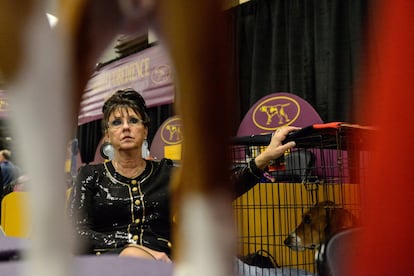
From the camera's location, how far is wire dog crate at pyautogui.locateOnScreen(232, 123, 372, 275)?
129cm

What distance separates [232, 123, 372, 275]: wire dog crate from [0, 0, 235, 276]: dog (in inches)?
37.5

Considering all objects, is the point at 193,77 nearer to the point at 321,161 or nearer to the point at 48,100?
the point at 48,100

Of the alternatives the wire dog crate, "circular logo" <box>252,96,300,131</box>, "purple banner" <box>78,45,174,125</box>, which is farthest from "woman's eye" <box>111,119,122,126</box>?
"purple banner" <box>78,45,174,125</box>

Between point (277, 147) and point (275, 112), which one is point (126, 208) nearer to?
point (277, 147)

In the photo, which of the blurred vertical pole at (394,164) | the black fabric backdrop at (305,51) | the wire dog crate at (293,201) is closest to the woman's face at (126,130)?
the wire dog crate at (293,201)

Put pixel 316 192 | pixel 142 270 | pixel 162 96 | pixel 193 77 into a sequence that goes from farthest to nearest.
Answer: pixel 162 96 < pixel 316 192 < pixel 142 270 < pixel 193 77

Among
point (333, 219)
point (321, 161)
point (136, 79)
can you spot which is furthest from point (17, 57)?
point (136, 79)

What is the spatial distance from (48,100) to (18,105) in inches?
0.6

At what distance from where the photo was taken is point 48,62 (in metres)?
0.26

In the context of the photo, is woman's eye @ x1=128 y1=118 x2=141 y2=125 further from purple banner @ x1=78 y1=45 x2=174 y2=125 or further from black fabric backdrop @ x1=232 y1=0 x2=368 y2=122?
purple banner @ x1=78 y1=45 x2=174 y2=125

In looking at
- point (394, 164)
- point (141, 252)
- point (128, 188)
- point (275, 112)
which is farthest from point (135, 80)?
point (394, 164)

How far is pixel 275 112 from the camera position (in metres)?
1.84

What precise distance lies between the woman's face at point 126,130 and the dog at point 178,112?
36.4 inches

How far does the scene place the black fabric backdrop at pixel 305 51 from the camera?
1989 mm
